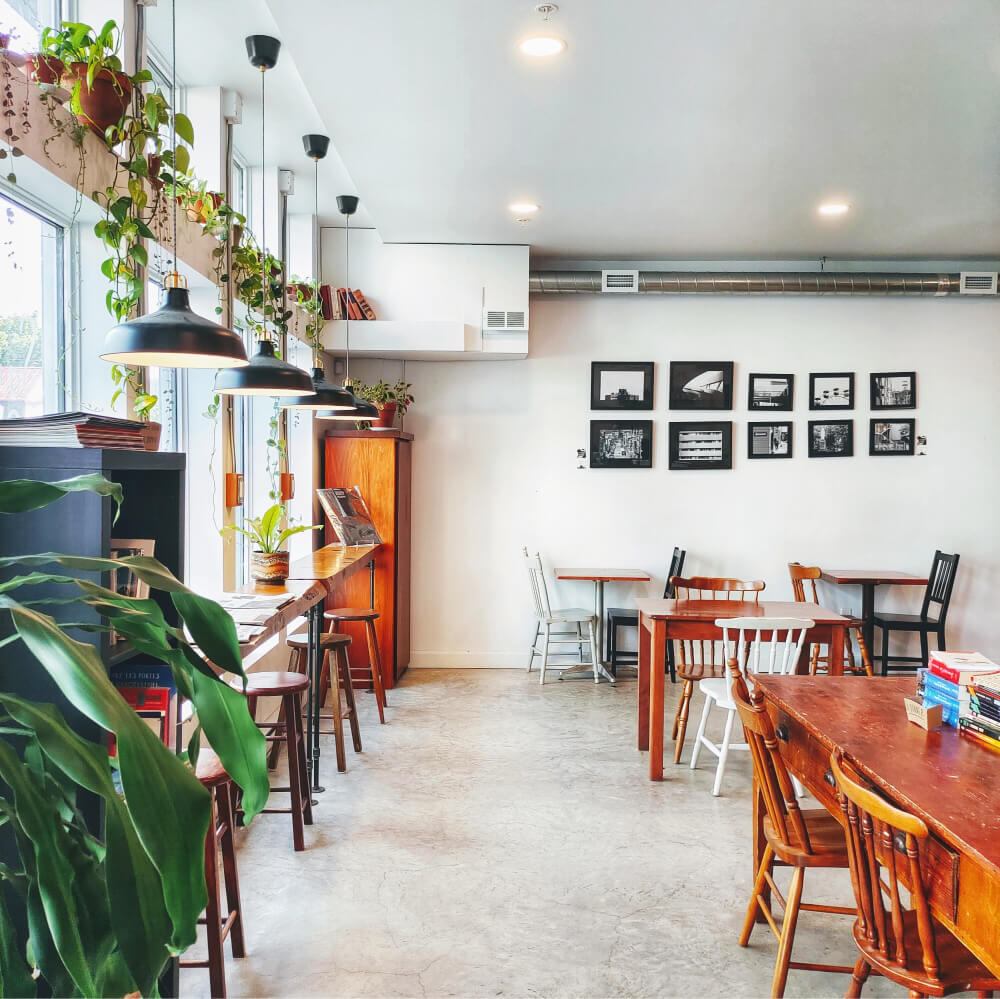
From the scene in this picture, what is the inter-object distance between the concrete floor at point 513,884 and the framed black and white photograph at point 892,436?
3.26 m

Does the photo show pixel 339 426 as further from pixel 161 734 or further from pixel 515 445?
pixel 161 734

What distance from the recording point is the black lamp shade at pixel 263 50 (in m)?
3.45

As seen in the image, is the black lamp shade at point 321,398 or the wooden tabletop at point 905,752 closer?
the wooden tabletop at point 905,752

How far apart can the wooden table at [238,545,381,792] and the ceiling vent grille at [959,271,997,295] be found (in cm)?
512

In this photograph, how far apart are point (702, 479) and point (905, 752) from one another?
4.75m

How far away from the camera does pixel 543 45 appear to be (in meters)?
3.13

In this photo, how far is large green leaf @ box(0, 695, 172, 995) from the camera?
770 mm

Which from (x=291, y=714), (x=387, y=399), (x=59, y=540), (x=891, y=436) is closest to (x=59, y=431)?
(x=59, y=540)

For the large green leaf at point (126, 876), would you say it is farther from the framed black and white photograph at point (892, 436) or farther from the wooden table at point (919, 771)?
the framed black and white photograph at point (892, 436)

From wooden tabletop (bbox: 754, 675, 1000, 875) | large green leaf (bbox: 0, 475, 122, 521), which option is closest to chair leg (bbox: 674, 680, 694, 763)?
wooden tabletop (bbox: 754, 675, 1000, 875)

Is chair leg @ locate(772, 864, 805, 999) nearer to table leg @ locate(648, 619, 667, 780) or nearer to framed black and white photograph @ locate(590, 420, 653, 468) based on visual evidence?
table leg @ locate(648, 619, 667, 780)

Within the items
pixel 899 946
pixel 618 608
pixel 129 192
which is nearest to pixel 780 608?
pixel 618 608

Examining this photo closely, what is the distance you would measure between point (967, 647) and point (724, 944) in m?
4.98

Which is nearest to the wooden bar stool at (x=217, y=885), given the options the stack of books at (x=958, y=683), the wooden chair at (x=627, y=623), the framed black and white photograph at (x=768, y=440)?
the stack of books at (x=958, y=683)
